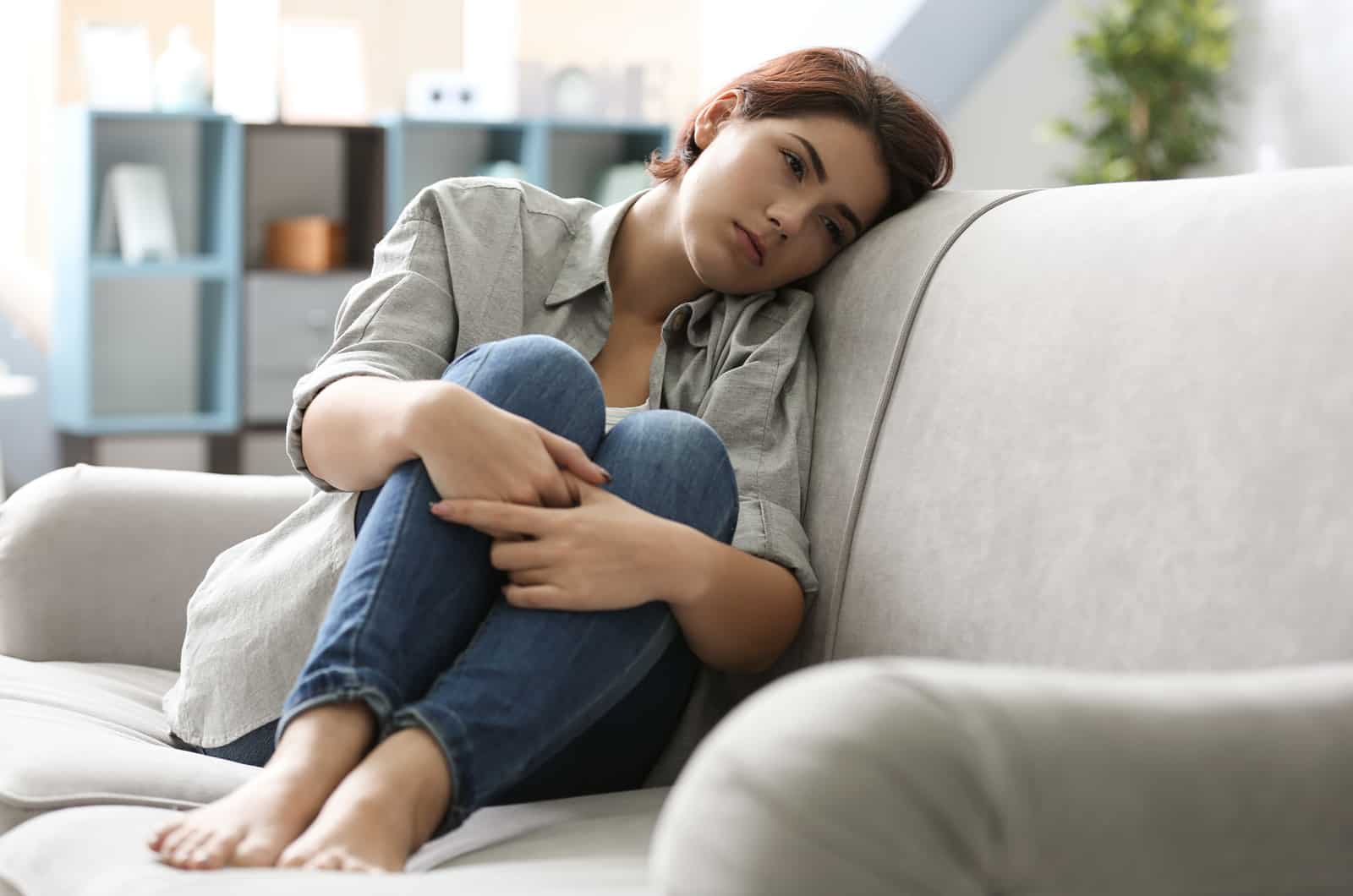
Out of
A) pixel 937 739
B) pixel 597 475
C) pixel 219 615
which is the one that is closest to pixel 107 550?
pixel 219 615

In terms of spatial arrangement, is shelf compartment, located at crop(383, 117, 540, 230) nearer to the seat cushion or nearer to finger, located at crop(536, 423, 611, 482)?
the seat cushion

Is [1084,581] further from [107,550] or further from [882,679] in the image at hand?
[107,550]

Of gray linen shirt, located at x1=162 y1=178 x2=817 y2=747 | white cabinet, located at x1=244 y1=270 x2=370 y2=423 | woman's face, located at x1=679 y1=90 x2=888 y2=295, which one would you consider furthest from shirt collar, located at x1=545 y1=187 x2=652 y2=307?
white cabinet, located at x1=244 y1=270 x2=370 y2=423

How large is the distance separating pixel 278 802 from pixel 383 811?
0.07 metres

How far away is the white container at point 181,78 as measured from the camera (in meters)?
4.22

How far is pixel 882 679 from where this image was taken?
63cm

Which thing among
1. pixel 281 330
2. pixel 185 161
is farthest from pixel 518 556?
pixel 185 161

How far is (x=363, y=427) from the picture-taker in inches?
47.9

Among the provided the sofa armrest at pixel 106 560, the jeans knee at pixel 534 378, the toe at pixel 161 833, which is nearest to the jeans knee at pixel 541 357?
the jeans knee at pixel 534 378

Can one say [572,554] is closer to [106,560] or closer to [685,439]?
[685,439]

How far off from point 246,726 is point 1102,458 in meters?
0.75

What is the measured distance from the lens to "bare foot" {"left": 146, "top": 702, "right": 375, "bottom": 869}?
930 millimetres

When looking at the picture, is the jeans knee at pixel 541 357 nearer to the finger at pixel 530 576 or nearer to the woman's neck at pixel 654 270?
the finger at pixel 530 576

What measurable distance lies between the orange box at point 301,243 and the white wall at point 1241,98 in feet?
6.38
